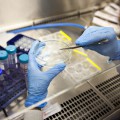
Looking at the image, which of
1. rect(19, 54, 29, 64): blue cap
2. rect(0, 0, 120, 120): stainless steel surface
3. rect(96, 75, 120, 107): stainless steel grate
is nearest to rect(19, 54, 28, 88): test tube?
rect(19, 54, 29, 64): blue cap

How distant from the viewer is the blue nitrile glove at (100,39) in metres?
0.93

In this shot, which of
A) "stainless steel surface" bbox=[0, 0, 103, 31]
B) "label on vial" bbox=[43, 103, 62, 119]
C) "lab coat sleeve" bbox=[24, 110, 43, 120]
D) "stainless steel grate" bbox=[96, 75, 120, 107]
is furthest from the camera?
"stainless steel surface" bbox=[0, 0, 103, 31]

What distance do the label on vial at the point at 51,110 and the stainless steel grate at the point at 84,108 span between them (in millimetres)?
13

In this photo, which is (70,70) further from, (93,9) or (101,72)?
(93,9)

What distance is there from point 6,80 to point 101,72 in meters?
0.50

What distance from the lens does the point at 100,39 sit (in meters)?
0.96

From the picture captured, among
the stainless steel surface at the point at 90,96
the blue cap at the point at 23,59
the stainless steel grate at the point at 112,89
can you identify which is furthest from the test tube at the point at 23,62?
the stainless steel grate at the point at 112,89

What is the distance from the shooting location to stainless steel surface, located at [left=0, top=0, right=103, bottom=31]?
128 cm

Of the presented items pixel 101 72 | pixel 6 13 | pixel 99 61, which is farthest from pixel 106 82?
pixel 6 13

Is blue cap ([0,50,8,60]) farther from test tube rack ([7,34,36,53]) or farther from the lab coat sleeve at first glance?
the lab coat sleeve

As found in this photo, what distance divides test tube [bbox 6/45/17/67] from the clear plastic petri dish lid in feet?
0.39

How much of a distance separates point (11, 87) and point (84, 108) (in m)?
0.34

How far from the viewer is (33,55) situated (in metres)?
0.91

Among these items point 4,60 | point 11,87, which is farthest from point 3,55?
point 11,87
